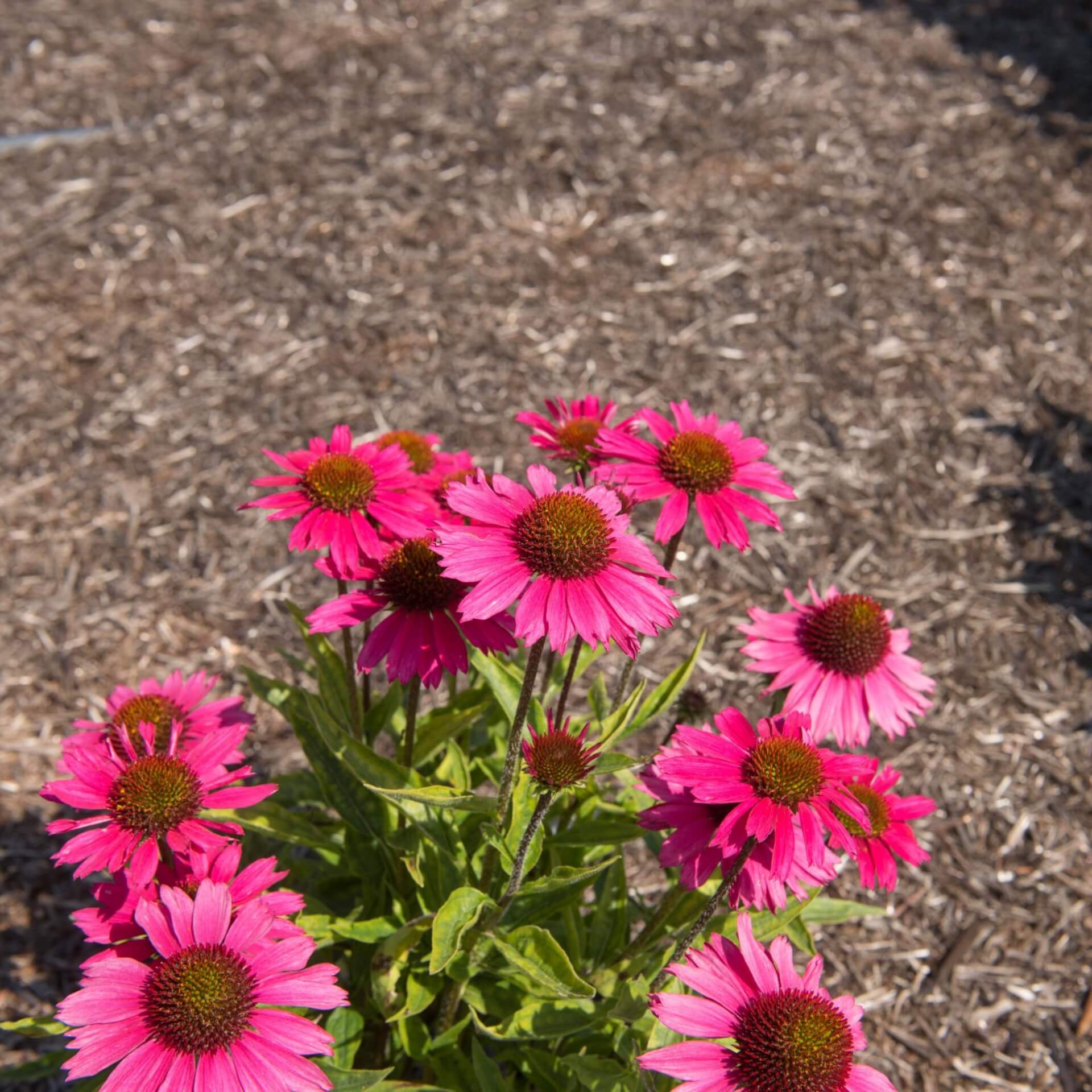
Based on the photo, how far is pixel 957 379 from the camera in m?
4.68

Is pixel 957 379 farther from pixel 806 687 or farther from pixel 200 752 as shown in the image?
pixel 200 752

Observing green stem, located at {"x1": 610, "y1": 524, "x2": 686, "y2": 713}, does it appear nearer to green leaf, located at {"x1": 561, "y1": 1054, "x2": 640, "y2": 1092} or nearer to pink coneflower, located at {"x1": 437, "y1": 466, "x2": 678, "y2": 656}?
pink coneflower, located at {"x1": 437, "y1": 466, "x2": 678, "y2": 656}

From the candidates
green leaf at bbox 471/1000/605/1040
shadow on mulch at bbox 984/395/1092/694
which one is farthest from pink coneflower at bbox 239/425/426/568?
shadow on mulch at bbox 984/395/1092/694

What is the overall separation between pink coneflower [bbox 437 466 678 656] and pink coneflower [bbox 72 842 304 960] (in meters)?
0.64

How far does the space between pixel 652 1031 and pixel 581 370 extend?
322 centimetres

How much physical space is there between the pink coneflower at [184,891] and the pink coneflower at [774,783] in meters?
0.70

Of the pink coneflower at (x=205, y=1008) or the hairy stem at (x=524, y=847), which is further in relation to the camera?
the hairy stem at (x=524, y=847)

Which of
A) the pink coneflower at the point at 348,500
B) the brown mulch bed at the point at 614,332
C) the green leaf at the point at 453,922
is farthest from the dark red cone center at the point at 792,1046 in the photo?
the brown mulch bed at the point at 614,332

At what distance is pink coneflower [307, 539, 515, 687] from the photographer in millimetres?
1885

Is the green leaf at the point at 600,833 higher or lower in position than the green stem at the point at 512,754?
lower

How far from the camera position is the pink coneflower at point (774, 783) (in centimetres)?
170

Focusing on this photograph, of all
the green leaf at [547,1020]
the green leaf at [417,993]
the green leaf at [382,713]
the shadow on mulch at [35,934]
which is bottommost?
the shadow on mulch at [35,934]

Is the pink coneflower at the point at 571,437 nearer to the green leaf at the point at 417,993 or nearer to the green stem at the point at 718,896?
the green stem at the point at 718,896

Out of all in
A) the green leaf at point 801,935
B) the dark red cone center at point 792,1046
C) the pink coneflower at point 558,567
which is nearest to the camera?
the dark red cone center at point 792,1046
